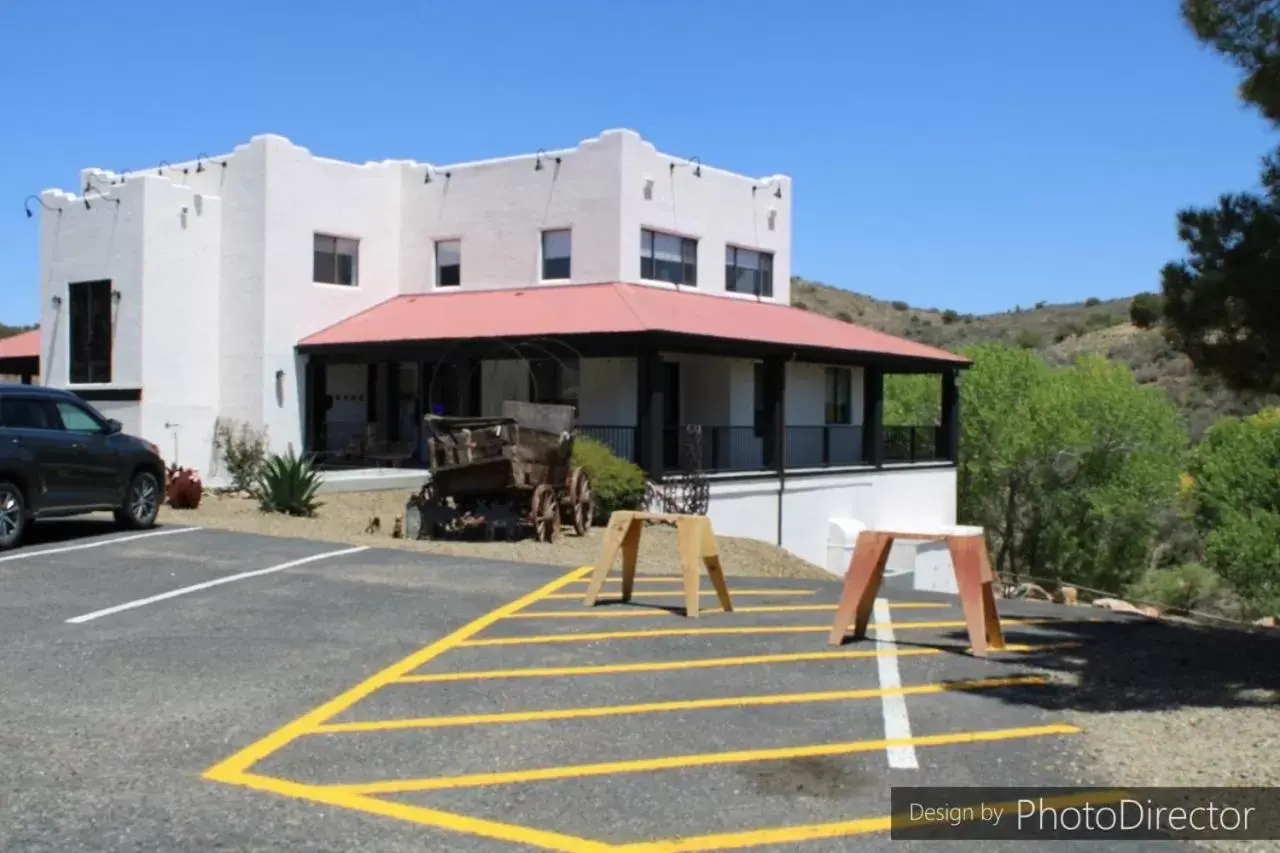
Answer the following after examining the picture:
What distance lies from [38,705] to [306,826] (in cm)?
310

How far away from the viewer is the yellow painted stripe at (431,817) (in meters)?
5.61

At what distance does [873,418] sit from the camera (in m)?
29.9

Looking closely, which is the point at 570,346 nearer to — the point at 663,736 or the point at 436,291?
the point at 436,291

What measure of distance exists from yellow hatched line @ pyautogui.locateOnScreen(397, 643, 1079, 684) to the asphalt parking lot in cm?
4

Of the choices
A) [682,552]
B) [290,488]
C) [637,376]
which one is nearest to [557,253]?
[637,376]

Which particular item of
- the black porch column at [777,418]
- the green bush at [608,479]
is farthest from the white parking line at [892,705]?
the black porch column at [777,418]

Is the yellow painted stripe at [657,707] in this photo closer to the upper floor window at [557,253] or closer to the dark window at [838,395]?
the upper floor window at [557,253]

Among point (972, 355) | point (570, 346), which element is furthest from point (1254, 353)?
point (972, 355)

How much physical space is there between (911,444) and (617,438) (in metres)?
9.73

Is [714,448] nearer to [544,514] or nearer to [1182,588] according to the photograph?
[544,514]

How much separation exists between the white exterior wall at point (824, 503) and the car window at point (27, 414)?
467 inches

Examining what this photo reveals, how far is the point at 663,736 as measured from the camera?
744 centimetres

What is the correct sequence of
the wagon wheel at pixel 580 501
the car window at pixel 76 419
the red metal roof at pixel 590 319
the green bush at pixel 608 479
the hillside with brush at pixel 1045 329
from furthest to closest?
the hillside with brush at pixel 1045 329 → the red metal roof at pixel 590 319 → the green bush at pixel 608 479 → the wagon wheel at pixel 580 501 → the car window at pixel 76 419

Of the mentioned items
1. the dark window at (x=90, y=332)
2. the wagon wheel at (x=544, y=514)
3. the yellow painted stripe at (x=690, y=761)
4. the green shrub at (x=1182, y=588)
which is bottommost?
the green shrub at (x=1182, y=588)
